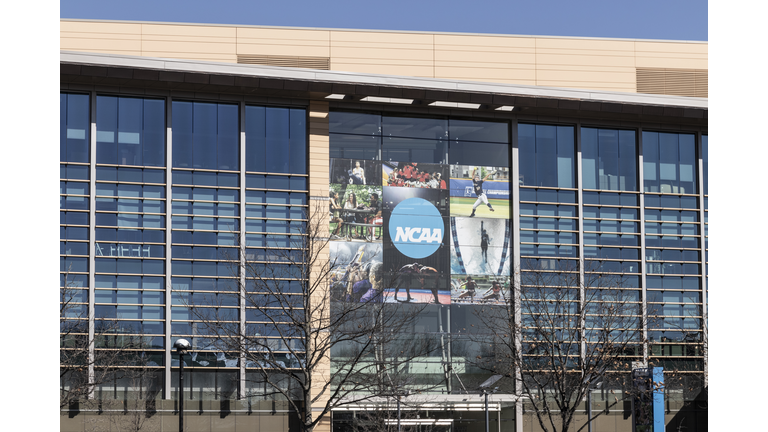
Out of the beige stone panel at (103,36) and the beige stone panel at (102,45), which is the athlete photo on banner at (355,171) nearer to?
the beige stone panel at (102,45)

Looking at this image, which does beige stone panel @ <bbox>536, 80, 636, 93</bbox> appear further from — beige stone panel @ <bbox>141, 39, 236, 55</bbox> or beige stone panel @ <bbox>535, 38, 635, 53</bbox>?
beige stone panel @ <bbox>141, 39, 236, 55</bbox>

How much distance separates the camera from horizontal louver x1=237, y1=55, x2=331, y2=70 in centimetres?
4225

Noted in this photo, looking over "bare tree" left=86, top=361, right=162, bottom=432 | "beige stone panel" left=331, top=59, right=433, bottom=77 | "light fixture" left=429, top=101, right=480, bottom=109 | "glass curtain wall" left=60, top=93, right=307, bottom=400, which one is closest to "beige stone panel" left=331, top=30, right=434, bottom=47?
"beige stone panel" left=331, top=59, right=433, bottom=77

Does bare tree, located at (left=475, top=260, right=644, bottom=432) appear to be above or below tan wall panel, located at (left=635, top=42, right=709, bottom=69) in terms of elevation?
below

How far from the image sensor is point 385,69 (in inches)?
1698

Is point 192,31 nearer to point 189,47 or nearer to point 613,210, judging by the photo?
point 189,47

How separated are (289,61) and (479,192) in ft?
37.9

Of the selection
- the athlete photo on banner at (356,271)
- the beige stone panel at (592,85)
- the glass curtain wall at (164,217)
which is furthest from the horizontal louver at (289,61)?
the beige stone panel at (592,85)

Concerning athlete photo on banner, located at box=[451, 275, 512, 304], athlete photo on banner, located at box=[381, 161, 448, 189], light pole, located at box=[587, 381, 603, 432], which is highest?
athlete photo on banner, located at box=[381, 161, 448, 189]

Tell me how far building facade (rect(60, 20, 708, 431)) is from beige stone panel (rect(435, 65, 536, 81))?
7cm

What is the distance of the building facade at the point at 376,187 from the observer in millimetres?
36938

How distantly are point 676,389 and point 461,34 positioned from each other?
21.1 metres

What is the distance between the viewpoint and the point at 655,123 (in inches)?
1759
